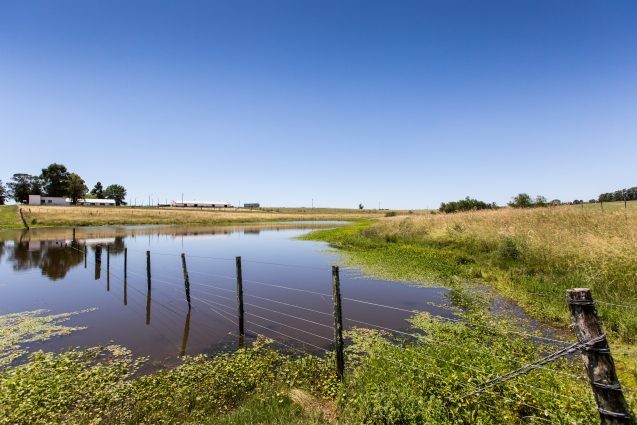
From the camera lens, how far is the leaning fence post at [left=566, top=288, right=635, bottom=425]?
370 cm

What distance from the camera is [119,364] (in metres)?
9.05

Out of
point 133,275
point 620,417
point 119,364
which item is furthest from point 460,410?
point 133,275

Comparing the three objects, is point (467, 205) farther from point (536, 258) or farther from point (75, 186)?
point (75, 186)

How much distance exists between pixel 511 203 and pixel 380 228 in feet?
71.2

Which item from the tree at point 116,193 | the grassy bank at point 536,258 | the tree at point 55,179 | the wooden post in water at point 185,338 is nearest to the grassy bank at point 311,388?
the wooden post in water at point 185,338

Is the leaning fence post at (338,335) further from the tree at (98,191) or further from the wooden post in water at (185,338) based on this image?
the tree at (98,191)

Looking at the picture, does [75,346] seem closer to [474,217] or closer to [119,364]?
[119,364]

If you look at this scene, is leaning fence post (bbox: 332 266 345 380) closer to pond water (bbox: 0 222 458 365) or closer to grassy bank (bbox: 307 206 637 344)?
pond water (bbox: 0 222 458 365)

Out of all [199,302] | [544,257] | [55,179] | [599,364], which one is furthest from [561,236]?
[55,179]

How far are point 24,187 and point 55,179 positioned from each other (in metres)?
15.6

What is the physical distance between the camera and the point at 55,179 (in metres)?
135

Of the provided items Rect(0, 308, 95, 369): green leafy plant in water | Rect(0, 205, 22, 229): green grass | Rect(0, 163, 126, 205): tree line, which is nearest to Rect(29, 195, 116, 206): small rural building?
Rect(0, 163, 126, 205): tree line

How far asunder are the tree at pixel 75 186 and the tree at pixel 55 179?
178 cm

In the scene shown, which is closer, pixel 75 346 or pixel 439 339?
pixel 439 339
